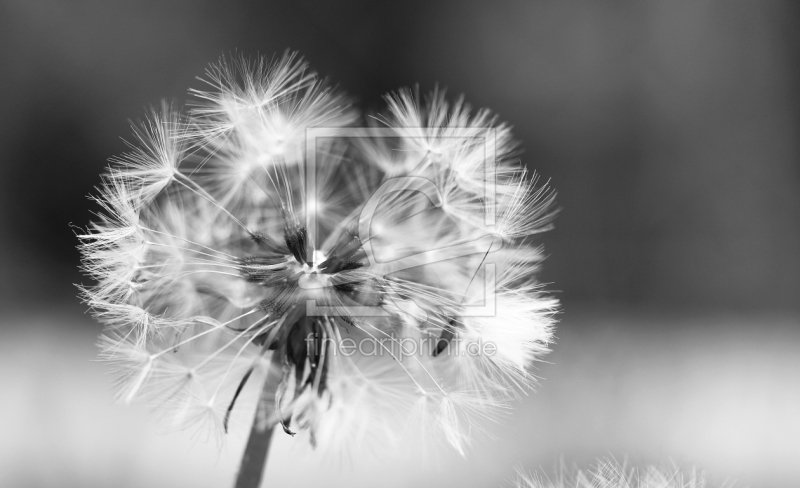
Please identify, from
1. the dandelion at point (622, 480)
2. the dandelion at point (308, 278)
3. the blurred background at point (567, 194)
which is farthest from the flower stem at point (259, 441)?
the blurred background at point (567, 194)

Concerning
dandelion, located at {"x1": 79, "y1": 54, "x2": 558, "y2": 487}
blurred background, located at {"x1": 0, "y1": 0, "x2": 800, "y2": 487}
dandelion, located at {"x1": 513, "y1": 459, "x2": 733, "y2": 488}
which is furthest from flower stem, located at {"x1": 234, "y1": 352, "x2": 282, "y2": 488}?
blurred background, located at {"x1": 0, "y1": 0, "x2": 800, "y2": 487}

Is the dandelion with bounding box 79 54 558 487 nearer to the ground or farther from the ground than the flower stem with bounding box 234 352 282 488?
farther from the ground

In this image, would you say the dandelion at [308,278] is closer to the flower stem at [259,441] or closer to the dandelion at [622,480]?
the flower stem at [259,441]

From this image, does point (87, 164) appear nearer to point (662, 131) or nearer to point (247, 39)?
point (247, 39)

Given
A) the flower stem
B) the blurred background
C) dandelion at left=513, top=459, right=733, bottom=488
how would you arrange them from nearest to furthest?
the flower stem, dandelion at left=513, top=459, right=733, bottom=488, the blurred background

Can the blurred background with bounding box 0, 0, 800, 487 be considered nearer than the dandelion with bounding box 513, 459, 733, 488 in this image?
No

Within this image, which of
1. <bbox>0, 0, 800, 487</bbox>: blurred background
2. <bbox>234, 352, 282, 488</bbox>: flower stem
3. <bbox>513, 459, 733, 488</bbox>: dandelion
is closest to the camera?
<bbox>234, 352, 282, 488</bbox>: flower stem

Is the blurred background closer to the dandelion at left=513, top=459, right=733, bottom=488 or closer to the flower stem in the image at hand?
the dandelion at left=513, top=459, right=733, bottom=488

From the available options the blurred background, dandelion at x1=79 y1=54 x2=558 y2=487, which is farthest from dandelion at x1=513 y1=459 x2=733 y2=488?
the blurred background
